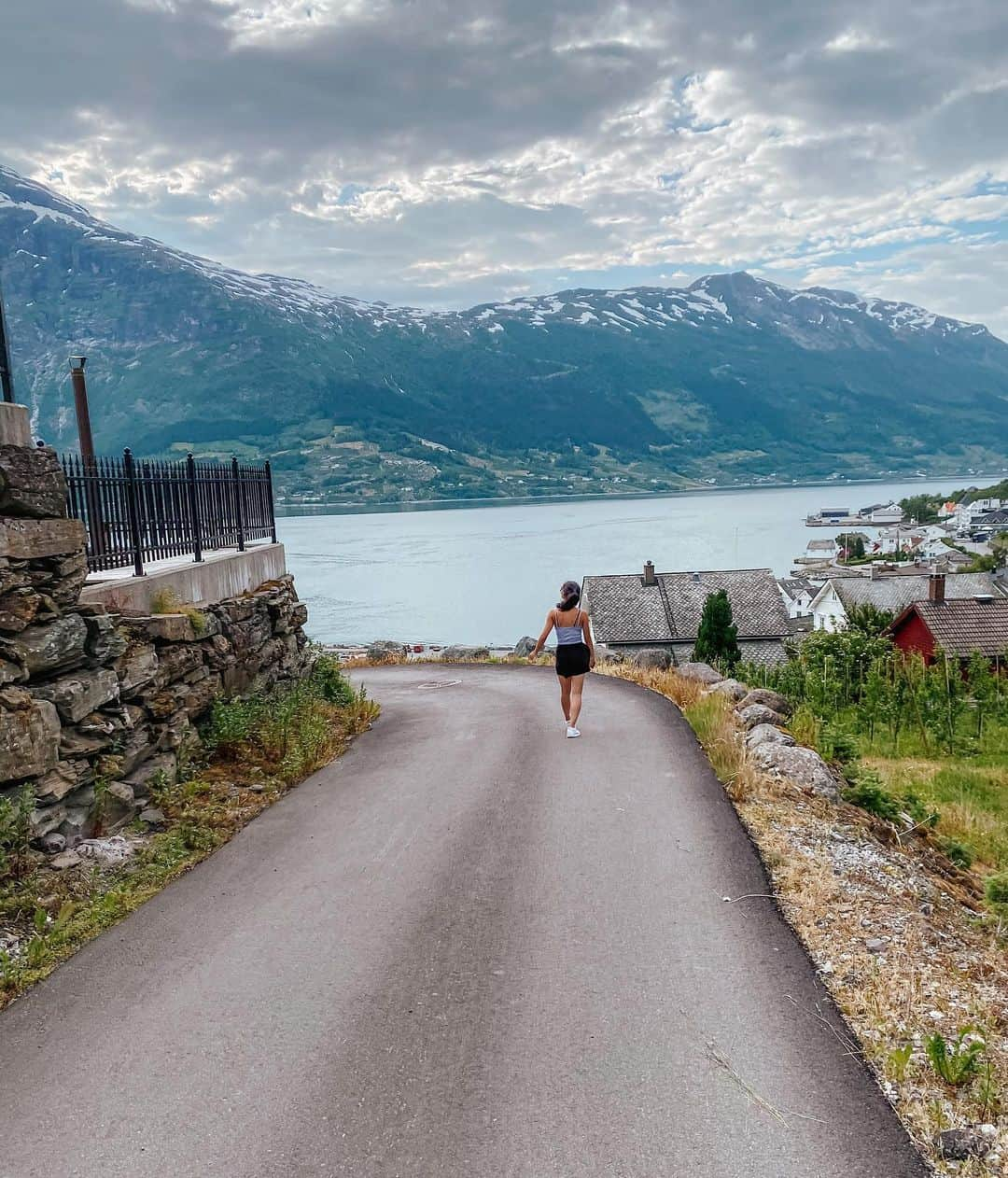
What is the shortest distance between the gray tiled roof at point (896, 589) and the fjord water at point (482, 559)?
24.9 metres

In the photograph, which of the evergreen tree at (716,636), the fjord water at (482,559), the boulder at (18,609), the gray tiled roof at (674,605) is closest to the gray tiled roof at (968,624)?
the evergreen tree at (716,636)

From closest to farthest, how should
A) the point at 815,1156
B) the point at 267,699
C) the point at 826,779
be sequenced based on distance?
the point at 815,1156
the point at 826,779
the point at 267,699

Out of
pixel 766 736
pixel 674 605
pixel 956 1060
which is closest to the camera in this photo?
pixel 956 1060

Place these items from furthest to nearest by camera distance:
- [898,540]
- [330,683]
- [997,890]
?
1. [898,540]
2. [330,683]
3. [997,890]

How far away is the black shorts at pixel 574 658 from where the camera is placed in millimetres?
10258

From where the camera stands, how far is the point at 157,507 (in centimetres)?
928

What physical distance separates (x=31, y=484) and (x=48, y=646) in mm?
1230

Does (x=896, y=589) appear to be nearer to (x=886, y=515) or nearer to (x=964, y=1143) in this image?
(x=964, y=1143)

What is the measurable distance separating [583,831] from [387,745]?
13.7ft

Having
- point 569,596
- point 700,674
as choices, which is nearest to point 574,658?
point 569,596

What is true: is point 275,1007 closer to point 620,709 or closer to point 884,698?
point 620,709

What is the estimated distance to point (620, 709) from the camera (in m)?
12.7

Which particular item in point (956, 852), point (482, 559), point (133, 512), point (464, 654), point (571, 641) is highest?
point (133, 512)

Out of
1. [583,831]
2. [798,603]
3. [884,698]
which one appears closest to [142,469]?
[583,831]
